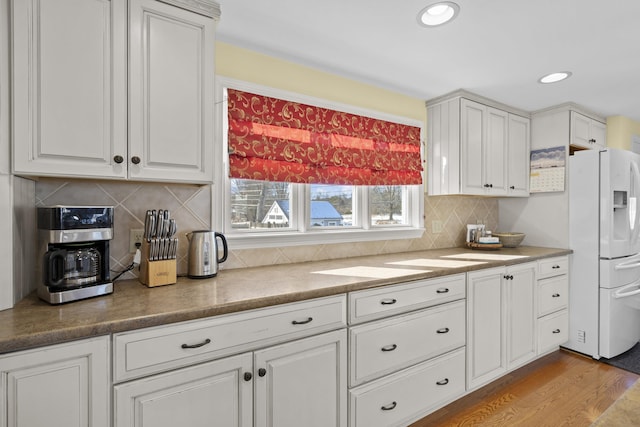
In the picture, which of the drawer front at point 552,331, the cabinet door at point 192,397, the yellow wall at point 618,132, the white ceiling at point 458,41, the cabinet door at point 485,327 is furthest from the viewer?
the yellow wall at point 618,132

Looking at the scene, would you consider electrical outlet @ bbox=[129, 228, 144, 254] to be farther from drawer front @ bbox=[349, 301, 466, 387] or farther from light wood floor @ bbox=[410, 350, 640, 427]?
light wood floor @ bbox=[410, 350, 640, 427]

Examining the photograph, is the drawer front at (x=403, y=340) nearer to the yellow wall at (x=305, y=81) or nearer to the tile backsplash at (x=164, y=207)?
the tile backsplash at (x=164, y=207)

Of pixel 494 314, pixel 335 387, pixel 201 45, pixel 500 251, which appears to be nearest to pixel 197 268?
pixel 335 387

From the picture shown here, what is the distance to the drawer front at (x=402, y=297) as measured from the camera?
1.71 meters

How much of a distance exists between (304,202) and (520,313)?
6.14 feet

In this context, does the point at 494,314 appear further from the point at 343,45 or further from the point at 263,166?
the point at 343,45

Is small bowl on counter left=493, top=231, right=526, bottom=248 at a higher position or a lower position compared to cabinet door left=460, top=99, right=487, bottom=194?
lower

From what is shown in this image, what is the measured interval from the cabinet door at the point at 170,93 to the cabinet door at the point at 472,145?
6.85 ft

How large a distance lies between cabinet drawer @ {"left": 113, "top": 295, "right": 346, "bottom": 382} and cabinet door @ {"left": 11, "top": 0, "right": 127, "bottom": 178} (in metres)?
0.71

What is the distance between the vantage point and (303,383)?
59.6 inches

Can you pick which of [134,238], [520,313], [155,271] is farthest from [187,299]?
[520,313]

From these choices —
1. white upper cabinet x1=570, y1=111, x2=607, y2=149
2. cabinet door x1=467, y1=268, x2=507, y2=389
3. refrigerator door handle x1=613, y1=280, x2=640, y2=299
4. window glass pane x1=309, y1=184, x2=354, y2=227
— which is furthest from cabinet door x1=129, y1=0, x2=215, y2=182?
refrigerator door handle x1=613, y1=280, x2=640, y2=299

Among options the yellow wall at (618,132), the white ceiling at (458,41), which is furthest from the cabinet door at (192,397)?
the yellow wall at (618,132)

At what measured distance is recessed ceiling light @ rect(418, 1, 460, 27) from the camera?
1.63m
